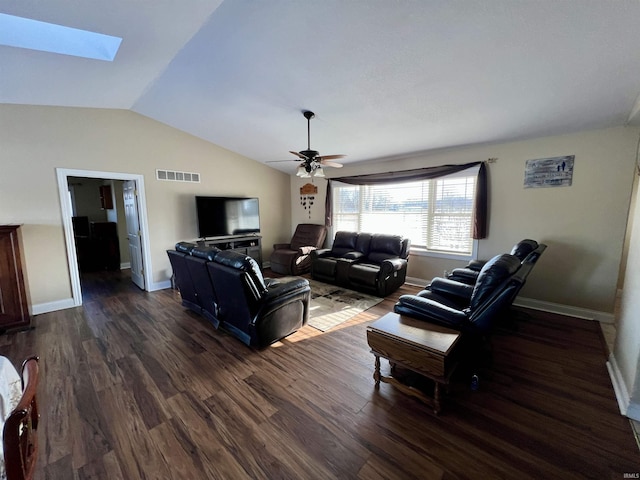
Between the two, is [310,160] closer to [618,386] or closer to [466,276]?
[466,276]

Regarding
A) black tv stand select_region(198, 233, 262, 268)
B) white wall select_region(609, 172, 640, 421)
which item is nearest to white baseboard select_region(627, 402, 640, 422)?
white wall select_region(609, 172, 640, 421)

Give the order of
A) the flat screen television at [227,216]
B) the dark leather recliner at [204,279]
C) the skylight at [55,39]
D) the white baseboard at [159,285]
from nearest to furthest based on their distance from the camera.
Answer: the skylight at [55,39] < the dark leather recliner at [204,279] < the white baseboard at [159,285] < the flat screen television at [227,216]

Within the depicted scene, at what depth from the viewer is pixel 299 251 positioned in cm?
557

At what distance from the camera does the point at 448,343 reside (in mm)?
1845

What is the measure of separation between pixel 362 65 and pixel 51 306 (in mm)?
5270

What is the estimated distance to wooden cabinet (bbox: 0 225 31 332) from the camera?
3027 millimetres

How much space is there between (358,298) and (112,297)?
13.5ft

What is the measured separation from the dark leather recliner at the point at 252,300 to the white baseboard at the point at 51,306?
2.77 metres

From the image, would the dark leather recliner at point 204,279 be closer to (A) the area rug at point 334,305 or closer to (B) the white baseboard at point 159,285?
(A) the area rug at point 334,305

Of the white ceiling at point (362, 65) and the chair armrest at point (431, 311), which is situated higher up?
the white ceiling at point (362, 65)

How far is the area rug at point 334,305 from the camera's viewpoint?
3387mm

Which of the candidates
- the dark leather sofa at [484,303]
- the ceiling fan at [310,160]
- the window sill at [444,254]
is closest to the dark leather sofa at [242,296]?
the dark leather sofa at [484,303]

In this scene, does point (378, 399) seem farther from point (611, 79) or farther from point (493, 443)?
point (611, 79)

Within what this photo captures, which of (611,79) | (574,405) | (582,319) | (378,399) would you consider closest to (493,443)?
(378,399)
